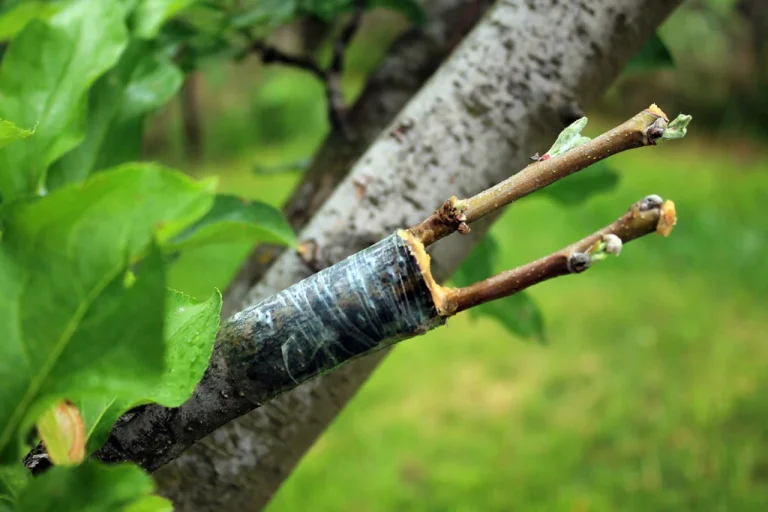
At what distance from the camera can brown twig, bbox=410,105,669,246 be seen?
0.91 ft

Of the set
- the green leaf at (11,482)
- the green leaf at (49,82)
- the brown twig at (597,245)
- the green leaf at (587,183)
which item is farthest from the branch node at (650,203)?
the green leaf at (587,183)

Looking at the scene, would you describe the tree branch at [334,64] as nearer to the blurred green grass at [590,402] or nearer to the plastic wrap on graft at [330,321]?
the plastic wrap on graft at [330,321]

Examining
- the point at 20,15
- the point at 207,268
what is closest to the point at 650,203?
the point at 20,15

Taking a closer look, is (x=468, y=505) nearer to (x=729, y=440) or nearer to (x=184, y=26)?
(x=729, y=440)

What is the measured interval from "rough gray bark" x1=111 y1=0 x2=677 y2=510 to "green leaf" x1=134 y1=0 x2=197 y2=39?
0.76 ft

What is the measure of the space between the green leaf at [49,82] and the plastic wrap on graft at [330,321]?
0.75 ft

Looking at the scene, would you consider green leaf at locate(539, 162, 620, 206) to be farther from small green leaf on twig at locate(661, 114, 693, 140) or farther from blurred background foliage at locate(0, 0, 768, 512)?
small green leaf on twig at locate(661, 114, 693, 140)

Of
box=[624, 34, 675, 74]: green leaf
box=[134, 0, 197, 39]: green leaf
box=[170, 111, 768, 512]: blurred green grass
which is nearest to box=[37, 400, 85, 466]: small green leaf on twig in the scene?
box=[134, 0, 197, 39]: green leaf

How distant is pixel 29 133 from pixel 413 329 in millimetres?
197

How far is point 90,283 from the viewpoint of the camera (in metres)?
0.24

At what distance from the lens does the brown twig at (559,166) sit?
0.28m

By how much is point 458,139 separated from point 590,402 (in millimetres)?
1705

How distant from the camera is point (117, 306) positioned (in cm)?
24

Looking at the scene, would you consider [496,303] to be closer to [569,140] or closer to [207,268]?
[569,140]
